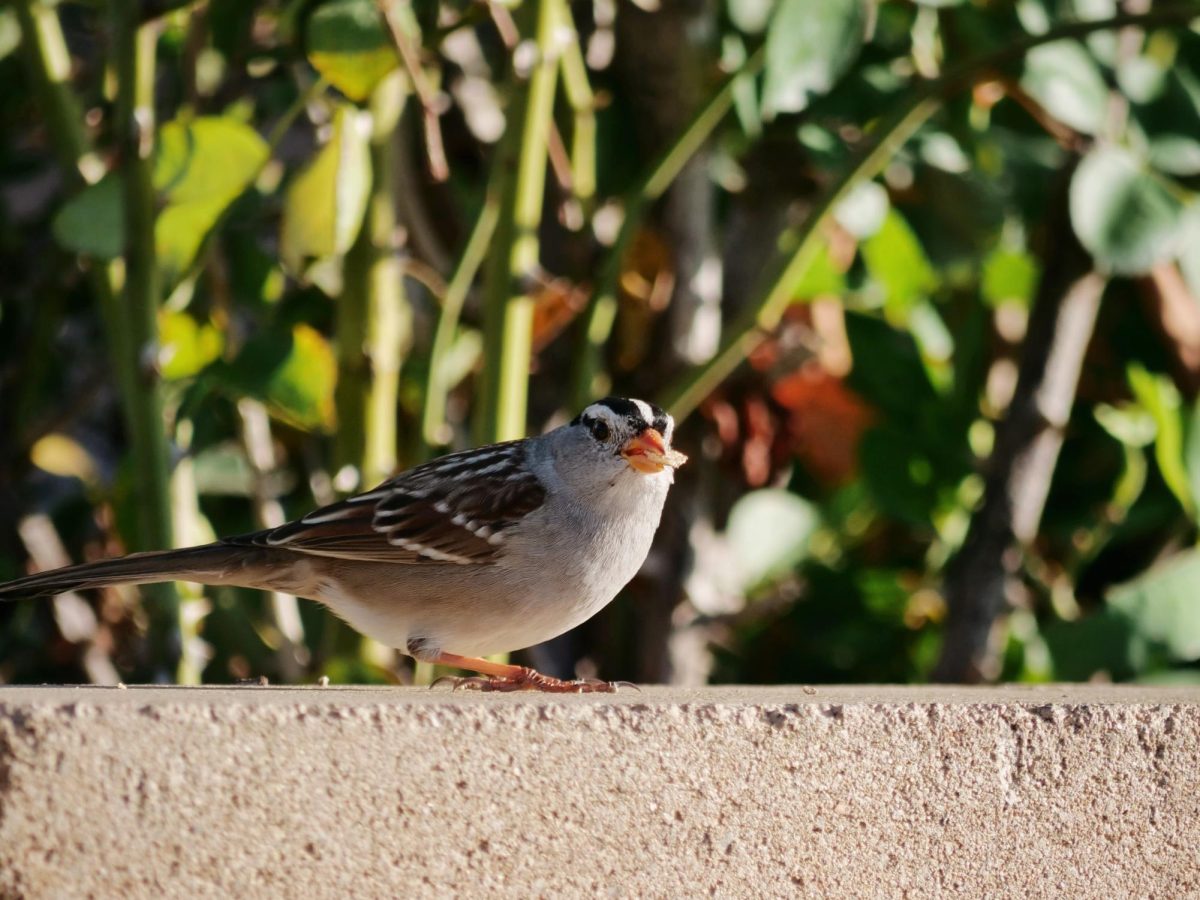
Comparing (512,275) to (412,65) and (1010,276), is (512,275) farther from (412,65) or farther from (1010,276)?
(1010,276)

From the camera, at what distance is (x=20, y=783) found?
1.72 meters

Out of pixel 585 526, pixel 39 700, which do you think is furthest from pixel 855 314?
pixel 39 700

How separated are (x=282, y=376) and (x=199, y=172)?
40 cm

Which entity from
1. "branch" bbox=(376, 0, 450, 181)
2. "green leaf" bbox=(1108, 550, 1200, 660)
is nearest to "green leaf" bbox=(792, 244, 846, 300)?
"green leaf" bbox=(1108, 550, 1200, 660)

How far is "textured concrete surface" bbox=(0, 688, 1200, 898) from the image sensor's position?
5.78 feet

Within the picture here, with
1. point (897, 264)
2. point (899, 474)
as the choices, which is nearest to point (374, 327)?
point (899, 474)

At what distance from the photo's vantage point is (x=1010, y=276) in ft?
13.0

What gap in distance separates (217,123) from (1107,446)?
7.67 feet

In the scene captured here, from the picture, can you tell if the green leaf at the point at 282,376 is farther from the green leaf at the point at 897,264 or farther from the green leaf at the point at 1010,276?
the green leaf at the point at 1010,276

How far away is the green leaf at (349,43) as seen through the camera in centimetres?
271

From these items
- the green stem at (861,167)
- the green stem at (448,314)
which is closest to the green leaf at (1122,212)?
the green stem at (861,167)

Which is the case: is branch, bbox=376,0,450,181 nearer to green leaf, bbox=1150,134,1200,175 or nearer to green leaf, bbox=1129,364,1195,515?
green leaf, bbox=1150,134,1200,175

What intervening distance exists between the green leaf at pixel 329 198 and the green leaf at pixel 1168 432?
175cm

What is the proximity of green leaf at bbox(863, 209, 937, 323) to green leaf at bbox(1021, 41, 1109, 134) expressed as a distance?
662 mm
